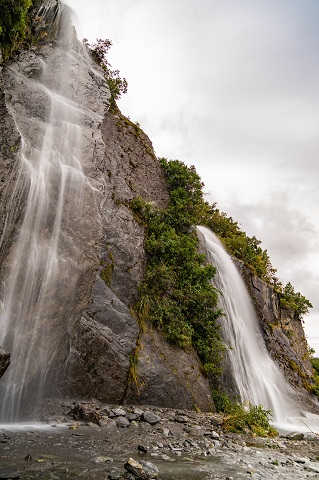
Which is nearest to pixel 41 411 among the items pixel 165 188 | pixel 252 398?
pixel 252 398

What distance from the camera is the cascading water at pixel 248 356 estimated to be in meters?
14.7

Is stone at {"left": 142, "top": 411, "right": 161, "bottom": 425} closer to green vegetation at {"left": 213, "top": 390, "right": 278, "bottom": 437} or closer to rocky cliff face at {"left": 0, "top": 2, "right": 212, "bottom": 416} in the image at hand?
rocky cliff face at {"left": 0, "top": 2, "right": 212, "bottom": 416}

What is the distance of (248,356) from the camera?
16562mm

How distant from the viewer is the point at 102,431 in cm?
765

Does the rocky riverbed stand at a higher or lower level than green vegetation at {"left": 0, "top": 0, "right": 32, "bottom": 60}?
lower

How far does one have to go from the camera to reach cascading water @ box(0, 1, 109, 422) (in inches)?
365

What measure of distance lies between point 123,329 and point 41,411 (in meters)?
3.38

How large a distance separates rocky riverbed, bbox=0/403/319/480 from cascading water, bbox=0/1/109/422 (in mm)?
1214

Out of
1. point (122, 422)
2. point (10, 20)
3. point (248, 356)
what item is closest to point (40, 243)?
point (122, 422)

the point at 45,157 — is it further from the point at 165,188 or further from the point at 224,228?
the point at 224,228

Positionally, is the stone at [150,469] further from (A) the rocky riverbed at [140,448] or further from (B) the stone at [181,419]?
(B) the stone at [181,419]

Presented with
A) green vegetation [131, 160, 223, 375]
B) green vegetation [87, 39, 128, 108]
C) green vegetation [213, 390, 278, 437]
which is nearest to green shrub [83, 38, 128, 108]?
green vegetation [87, 39, 128, 108]

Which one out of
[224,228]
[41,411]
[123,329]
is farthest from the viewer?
[224,228]

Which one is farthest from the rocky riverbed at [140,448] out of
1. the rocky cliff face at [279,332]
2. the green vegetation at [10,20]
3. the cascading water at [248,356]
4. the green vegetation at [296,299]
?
the green vegetation at [296,299]
